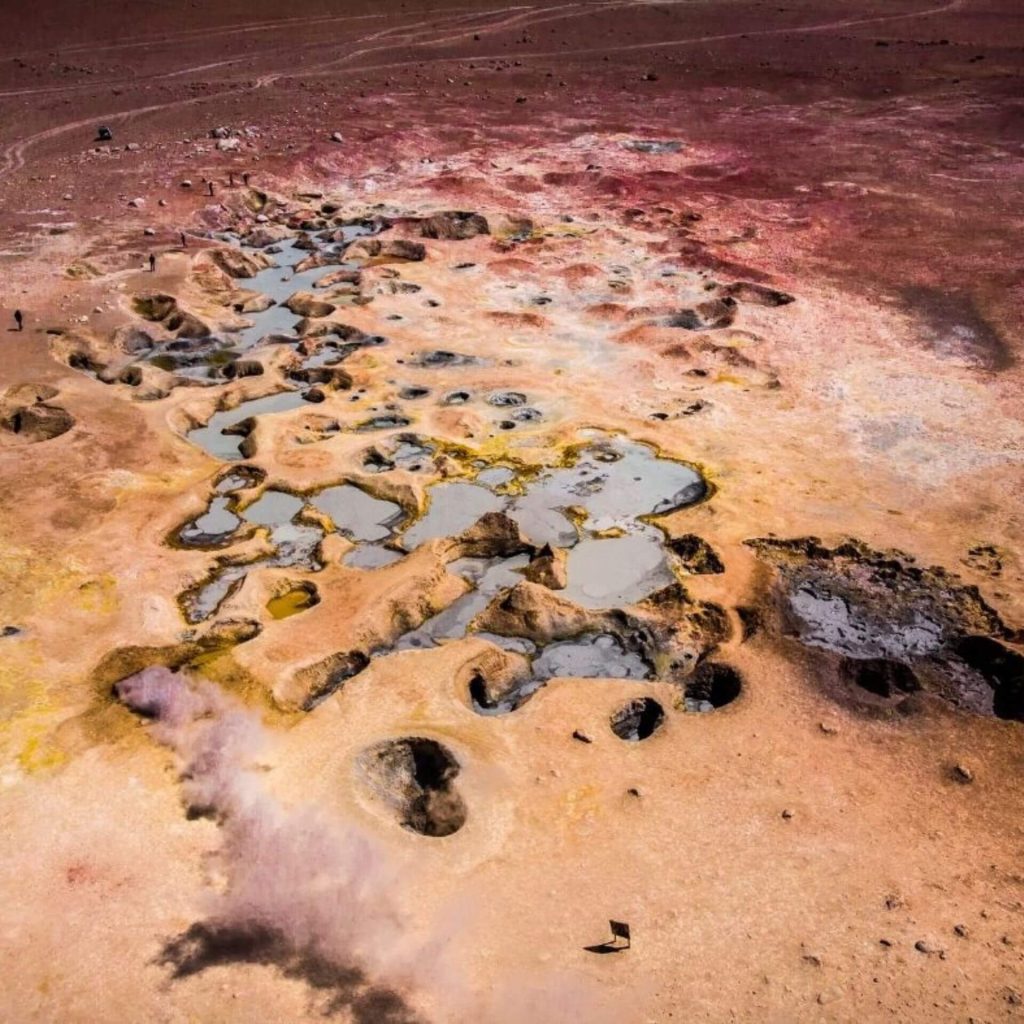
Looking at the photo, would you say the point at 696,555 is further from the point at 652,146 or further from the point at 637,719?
the point at 652,146

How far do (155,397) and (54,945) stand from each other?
7.85m

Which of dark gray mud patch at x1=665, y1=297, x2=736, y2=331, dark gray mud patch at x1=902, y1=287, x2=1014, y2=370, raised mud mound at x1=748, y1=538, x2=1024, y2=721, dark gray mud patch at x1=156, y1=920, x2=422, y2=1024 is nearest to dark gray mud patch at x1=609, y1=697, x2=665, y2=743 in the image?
raised mud mound at x1=748, y1=538, x2=1024, y2=721

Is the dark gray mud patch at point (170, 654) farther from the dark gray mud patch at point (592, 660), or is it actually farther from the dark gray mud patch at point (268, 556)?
the dark gray mud patch at point (592, 660)

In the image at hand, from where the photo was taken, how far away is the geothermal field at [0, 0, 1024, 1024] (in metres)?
5.76

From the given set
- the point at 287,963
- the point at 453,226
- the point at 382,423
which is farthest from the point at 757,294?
the point at 287,963

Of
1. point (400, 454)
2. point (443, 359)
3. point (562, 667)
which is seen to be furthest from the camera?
point (443, 359)

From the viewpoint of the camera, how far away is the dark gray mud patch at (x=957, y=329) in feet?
44.7

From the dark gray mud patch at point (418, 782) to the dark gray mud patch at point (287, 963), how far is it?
1133 mm

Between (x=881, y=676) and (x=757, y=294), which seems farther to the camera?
(x=757, y=294)

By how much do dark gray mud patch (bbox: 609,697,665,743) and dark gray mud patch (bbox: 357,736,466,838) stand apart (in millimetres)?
1331

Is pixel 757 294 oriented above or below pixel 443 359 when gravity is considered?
below

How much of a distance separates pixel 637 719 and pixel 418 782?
1777 mm

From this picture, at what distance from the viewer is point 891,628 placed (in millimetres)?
8352

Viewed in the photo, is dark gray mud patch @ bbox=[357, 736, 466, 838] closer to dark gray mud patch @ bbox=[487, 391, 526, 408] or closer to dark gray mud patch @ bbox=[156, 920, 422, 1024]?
dark gray mud patch @ bbox=[156, 920, 422, 1024]
